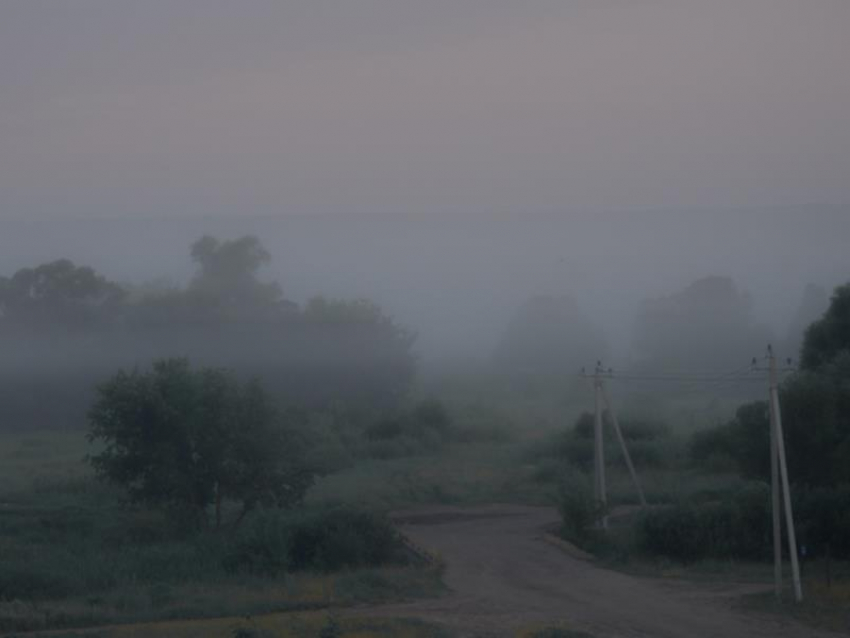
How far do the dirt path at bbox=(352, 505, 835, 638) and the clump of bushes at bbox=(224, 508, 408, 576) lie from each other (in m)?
1.32

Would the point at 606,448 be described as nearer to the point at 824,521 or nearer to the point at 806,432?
the point at 806,432

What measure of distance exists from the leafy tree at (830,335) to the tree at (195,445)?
536 inches

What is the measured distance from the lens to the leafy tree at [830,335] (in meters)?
32.3

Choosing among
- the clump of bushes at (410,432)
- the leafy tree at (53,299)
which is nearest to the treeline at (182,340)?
the leafy tree at (53,299)

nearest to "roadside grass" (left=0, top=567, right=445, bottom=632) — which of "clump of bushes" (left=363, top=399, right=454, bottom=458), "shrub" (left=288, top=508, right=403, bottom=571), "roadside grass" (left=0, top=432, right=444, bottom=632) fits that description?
"roadside grass" (left=0, top=432, right=444, bottom=632)

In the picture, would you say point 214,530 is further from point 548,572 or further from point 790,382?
point 790,382

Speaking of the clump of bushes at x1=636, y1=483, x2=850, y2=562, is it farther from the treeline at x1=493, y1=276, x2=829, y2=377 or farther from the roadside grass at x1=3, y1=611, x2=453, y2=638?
the treeline at x1=493, y1=276, x2=829, y2=377

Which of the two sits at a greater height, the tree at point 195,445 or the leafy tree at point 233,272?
the leafy tree at point 233,272

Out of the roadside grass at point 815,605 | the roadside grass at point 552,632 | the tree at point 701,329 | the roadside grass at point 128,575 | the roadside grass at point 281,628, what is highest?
the tree at point 701,329

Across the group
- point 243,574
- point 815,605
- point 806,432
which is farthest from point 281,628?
point 806,432

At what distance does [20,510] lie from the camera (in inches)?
1156

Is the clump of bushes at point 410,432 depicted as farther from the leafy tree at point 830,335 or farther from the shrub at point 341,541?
the shrub at point 341,541

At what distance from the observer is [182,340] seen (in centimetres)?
6800

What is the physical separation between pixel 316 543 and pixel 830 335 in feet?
52.8
